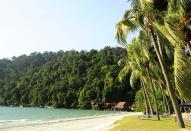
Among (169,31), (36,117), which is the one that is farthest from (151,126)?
(36,117)

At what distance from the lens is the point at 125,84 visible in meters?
116

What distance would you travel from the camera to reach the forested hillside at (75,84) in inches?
4683

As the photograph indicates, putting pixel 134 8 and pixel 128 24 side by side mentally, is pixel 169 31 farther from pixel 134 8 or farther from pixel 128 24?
pixel 128 24

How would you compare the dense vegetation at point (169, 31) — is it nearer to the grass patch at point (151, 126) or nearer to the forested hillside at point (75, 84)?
the grass patch at point (151, 126)

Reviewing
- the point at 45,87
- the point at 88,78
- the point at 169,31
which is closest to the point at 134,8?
the point at 169,31

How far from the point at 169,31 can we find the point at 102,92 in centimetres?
10530

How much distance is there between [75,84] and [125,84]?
27251mm

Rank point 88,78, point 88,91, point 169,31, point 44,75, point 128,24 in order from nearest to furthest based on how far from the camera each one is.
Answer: point 169,31 → point 128,24 → point 88,91 → point 88,78 → point 44,75

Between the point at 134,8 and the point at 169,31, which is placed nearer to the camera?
the point at 169,31

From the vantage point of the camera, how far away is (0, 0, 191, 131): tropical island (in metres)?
16.8

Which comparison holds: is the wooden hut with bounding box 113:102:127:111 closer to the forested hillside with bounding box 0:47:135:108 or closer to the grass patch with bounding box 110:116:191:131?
the forested hillside with bounding box 0:47:135:108

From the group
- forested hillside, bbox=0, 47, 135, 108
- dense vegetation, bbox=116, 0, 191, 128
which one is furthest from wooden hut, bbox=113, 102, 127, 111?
dense vegetation, bbox=116, 0, 191, 128

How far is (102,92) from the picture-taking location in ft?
396

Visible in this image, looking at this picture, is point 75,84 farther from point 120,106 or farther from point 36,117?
point 36,117
